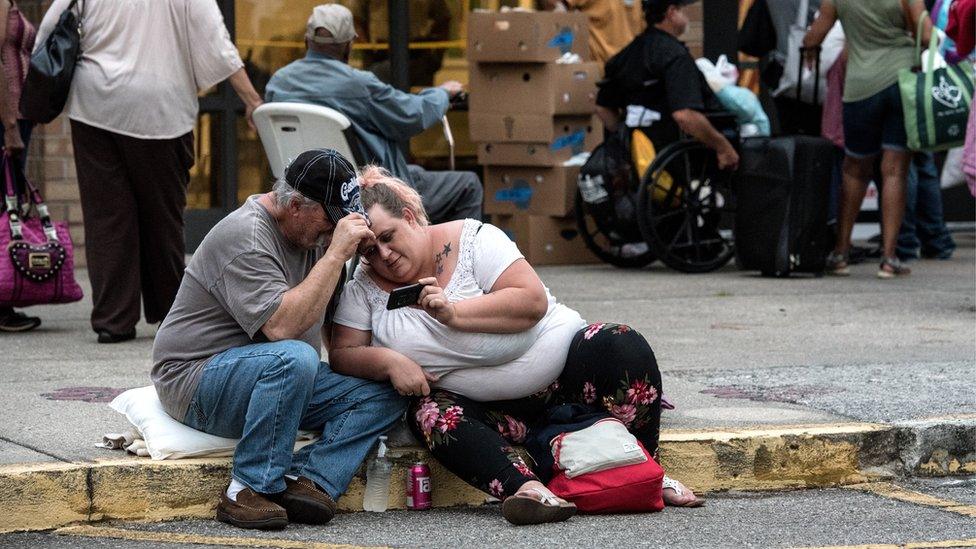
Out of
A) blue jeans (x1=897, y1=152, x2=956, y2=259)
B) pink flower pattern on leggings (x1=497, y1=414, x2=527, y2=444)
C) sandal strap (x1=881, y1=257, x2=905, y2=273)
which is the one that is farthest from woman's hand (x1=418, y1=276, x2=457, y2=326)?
blue jeans (x1=897, y1=152, x2=956, y2=259)

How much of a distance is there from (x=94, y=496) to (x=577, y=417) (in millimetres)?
1355

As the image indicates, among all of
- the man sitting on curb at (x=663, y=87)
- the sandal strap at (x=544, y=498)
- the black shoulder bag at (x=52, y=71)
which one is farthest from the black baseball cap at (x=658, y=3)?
the sandal strap at (x=544, y=498)

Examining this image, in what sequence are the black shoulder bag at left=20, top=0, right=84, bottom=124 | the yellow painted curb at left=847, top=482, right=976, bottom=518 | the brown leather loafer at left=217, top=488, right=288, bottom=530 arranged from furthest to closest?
the black shoulder bag at left=20, top=0, right=84, bottom=124, the yellow painted curb at left=847, top=482, right=976, bottom=518, the brown leather loafer at left=217, top=488, right=288, bottom=530

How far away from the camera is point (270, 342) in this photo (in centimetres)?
436

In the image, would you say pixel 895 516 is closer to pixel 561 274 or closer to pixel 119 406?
pixel 119 406

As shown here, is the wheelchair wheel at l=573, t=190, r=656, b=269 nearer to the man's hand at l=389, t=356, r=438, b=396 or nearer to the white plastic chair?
the white plastic chair

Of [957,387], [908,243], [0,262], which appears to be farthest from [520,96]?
[957,387]

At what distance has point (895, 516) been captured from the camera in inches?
177

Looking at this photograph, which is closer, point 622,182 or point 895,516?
point 895,516

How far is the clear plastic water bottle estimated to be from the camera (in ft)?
15.0

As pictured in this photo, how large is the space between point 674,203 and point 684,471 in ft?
15.6

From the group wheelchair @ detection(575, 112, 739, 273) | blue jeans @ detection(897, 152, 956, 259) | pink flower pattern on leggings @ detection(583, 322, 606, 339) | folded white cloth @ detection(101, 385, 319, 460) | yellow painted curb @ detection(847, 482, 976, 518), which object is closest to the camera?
folded white cloth @ detection(101, 385, 319, 460)

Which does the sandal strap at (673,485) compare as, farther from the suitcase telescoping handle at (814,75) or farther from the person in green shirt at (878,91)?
the suitcase telescoping handle at (814,75)

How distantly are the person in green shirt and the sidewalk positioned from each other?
0.58 meters
